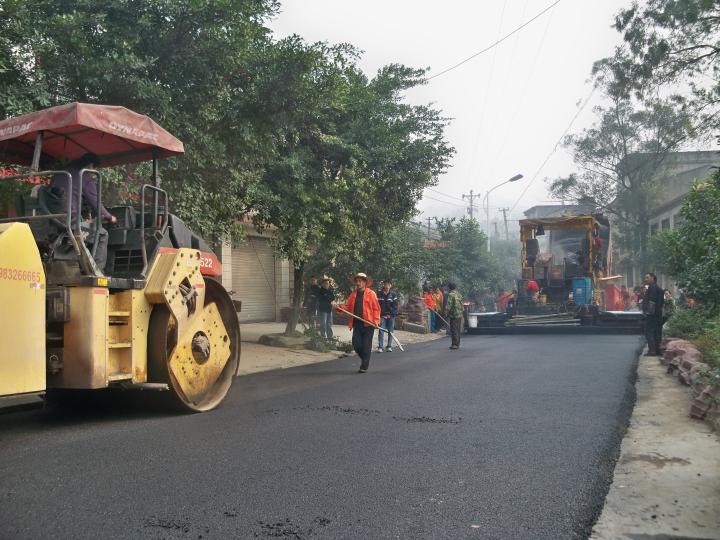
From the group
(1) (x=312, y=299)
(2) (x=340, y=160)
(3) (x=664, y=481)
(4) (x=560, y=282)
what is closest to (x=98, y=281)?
(3) (x=664, y=481)

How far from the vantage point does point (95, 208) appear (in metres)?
5.91

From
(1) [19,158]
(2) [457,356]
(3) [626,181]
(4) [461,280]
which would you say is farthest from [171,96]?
(3) [626,181]

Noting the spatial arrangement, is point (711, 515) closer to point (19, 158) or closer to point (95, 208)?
point (95, 208)

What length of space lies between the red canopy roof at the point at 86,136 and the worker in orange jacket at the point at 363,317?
5.05 meters

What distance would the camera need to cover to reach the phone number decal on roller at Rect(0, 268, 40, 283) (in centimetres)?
468

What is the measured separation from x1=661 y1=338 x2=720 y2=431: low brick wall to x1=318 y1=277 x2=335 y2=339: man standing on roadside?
7.67 m

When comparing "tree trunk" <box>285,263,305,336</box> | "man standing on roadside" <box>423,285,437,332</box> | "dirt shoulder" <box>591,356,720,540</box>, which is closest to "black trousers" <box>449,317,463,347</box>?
"tree trunk" <box>285,263,305,336</box>

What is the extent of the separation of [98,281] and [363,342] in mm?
6106

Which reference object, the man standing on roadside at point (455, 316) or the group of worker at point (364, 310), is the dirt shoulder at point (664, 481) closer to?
the group of worker at point (364, 310)

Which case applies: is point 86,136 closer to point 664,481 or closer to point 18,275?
point 18,275

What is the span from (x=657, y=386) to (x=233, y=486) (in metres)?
6.60

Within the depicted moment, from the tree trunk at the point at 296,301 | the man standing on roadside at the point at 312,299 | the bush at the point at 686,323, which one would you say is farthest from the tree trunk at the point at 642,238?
the tree trunk at the point at 296,301

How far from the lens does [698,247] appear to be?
1057cm

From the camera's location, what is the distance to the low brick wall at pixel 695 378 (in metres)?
6.41
